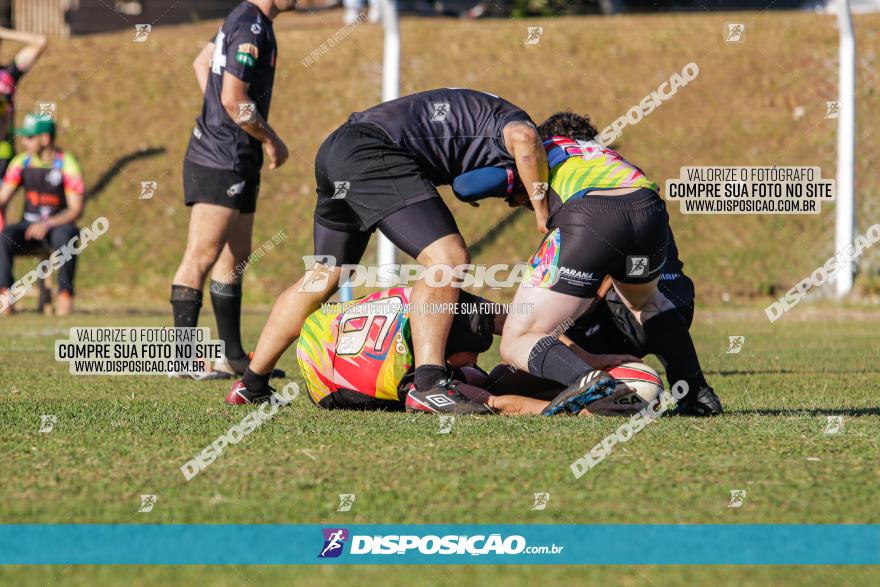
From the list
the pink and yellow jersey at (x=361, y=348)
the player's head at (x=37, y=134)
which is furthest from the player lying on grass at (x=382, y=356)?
the player's head at (x=37, y=134)

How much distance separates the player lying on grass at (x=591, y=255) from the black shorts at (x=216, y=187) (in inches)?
96.3

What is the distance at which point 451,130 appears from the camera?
Answer: 18.3 ft

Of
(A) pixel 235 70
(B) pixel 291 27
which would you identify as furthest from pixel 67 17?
(A) pixel 235 70

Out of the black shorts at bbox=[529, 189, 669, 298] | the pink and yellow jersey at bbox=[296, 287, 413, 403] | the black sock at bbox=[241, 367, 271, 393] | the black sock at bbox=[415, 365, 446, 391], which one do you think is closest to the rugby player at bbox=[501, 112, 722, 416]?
the black shorts at bbox=[529, 189, 669, 298]

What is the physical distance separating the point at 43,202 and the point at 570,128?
9.69 meters

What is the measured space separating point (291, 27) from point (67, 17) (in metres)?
7.40

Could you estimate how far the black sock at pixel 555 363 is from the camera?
5184mm

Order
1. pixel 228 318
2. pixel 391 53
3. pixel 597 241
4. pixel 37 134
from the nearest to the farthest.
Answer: pixel 597 241, pixel 228 318, pixel 391 53, pixel 37 134

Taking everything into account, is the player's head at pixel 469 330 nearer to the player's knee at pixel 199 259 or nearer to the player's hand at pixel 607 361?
the player's hand at pixel 607 361

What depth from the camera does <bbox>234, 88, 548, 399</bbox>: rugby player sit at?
5363 mm

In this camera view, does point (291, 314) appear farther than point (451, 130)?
Yes

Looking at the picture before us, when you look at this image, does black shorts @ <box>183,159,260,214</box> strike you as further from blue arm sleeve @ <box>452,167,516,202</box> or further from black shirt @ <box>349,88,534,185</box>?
blue arm sleeve @ <box>452,167,516,202</box>

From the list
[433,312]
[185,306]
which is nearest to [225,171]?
[185,306]

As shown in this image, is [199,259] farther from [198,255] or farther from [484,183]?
[484,183]
